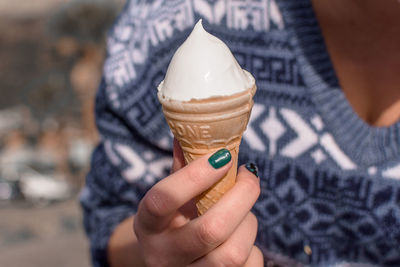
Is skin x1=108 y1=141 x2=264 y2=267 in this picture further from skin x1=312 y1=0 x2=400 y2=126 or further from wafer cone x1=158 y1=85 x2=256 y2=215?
skin x1=312 y1=0 x2=400 y2=126

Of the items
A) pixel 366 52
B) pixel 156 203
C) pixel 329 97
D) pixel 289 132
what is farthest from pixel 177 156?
pixel 366 52

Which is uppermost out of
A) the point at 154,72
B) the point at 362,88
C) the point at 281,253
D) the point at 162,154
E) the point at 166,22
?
the point at 166,22

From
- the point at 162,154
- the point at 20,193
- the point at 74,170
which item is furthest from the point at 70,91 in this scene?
the point at 162,154

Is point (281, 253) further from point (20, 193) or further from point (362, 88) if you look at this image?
point (20, 193)

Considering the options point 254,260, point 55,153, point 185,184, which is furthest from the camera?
point 55,153

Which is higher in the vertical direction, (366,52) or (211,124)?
(211,124)

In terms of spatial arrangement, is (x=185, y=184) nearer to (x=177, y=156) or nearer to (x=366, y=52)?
(x=177, y=156)

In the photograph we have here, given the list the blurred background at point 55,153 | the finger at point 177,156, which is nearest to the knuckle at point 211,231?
the finger at point 177,156
